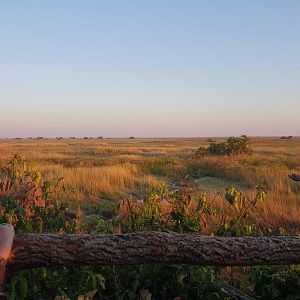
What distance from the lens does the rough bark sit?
10.0 feet

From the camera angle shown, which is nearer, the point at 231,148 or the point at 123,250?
the point at 123,250

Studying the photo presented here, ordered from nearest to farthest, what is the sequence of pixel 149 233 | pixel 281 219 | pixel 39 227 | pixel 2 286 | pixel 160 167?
1. pixel 2 286
2. pixel 149 233
3. pixel 39 227
4. pixel 281 219
5. pixel 160 167

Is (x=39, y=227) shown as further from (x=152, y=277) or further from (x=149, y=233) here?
(x=149, y=233)

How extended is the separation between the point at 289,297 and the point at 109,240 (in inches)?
68.6

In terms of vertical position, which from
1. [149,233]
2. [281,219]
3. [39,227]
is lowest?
[281,219]

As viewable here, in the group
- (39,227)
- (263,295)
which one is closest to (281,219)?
(263,295)

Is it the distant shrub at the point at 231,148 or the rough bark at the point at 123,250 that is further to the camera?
the distant shrub at the point at 231,148

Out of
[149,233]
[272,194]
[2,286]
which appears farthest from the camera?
[272,194]

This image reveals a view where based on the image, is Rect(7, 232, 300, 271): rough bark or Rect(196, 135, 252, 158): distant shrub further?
Rect(196, 135, 252, 158): distant shrub

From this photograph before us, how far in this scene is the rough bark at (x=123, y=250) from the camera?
120 inches

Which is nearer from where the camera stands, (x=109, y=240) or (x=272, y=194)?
(x=109, y=240)

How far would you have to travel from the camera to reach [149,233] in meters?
3.13

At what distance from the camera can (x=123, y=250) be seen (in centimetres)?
307

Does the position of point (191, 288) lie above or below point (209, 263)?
below
